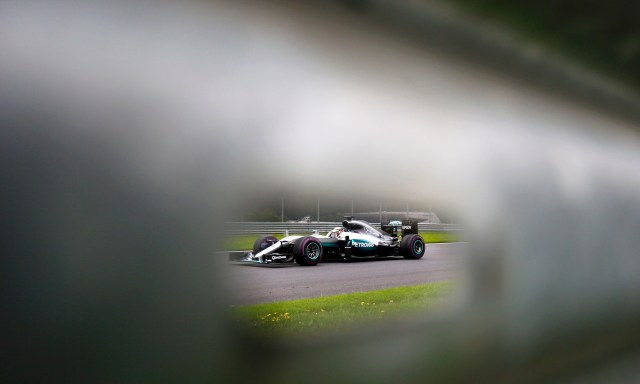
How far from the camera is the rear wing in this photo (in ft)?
2.56

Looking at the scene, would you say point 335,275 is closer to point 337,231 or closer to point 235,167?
point 337,231

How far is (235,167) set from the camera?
1.81ft

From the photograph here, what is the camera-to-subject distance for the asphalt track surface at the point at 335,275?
22.4 inches

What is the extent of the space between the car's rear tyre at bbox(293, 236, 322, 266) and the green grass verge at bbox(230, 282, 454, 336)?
0.18 ft

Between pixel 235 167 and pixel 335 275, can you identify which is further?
pixel 335 275

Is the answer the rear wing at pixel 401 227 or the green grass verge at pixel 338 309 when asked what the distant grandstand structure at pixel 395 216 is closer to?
the rear wing at pixel 401 227

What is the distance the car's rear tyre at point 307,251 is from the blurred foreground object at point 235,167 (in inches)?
3.3

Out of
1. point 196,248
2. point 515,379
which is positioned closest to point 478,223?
point 515,379

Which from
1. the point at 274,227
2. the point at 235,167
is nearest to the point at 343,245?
the point at 274,227

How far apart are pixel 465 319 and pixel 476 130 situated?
0.37 m

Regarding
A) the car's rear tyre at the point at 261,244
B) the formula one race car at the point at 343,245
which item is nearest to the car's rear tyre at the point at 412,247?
the formula one race car at the point at 343,245

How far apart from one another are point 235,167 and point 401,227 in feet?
1.20

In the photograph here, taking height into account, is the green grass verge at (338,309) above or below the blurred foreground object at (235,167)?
below

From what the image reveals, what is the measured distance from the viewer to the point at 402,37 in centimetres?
78
